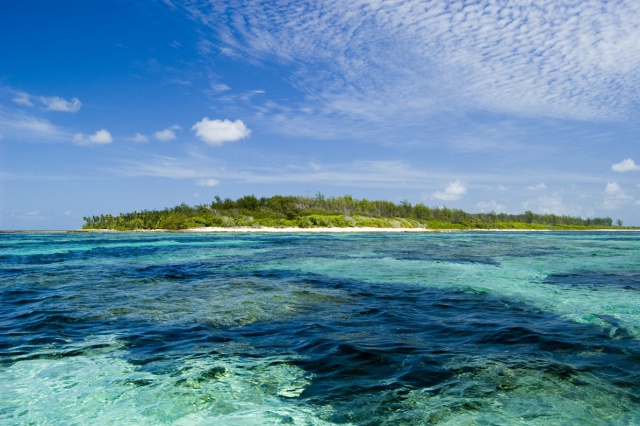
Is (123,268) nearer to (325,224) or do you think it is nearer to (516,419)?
(516,419)

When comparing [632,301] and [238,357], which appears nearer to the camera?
[238,357]

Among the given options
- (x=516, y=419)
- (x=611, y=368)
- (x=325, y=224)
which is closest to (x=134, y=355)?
(x=516, y=419)

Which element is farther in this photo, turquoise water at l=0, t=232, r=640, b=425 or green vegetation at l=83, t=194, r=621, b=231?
green vegetation at l=83, t=194, r=621, b=231

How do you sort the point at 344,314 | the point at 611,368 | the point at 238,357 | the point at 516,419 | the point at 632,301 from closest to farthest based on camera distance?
the point at 516,419, the point at 611,368, the point at 238,357, the point at 344,314, the point at 632,301

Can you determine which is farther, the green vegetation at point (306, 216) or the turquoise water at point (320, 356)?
the green vegetation at point (306, 216)

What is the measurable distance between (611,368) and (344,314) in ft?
20.7

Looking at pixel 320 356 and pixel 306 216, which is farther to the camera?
pixel 306 216

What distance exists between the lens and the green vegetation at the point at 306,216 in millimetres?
130375

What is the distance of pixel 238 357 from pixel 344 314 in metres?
4.38

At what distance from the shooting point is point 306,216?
461 feet

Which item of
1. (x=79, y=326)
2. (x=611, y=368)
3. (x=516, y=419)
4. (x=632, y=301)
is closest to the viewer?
(x=516, y=419)

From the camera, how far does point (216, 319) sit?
10984 millimetres

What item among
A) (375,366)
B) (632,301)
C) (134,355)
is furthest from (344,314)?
(632,301)

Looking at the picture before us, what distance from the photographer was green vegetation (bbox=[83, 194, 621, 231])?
13038 cm
